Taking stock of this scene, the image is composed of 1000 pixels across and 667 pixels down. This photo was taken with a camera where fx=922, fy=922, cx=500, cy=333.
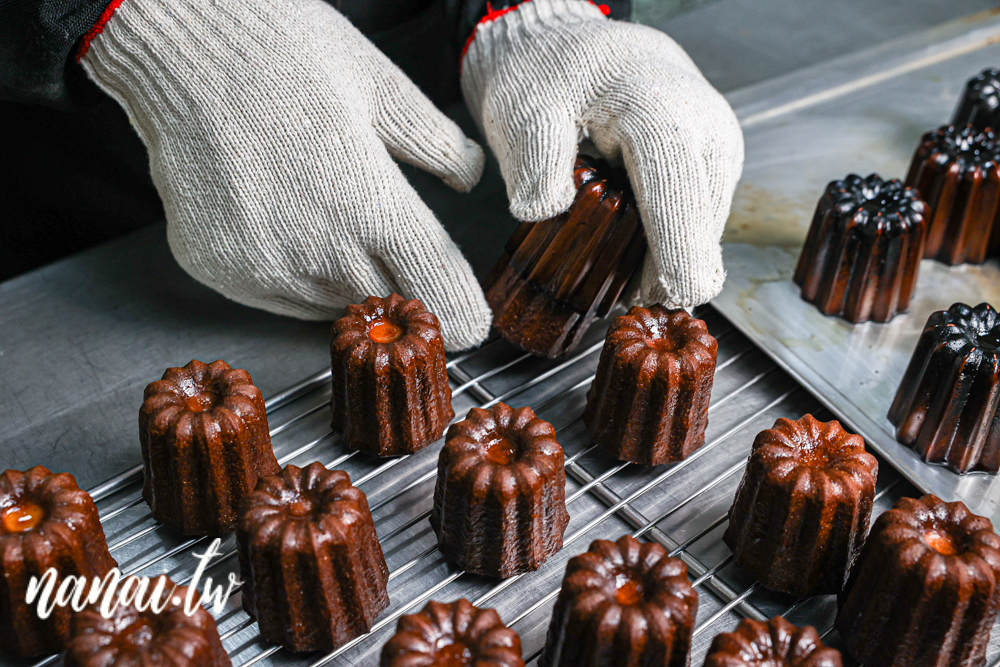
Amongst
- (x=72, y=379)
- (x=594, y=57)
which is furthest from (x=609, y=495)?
(x=72, y=379)

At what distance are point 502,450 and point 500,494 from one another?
0.38 feet

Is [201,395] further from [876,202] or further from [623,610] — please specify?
[876,202]

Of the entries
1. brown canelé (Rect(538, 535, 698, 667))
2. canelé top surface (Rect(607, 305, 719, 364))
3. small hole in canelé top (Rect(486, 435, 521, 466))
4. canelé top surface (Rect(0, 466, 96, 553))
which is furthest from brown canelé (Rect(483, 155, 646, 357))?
canelé top surface (Rect(0, 466, 96, 553))

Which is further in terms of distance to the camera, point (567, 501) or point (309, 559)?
point (567, 501)

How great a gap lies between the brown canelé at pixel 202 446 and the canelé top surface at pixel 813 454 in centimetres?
87

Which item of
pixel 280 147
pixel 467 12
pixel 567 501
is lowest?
pixel 567 501

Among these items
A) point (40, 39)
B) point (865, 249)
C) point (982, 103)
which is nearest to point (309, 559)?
point (40, 39)

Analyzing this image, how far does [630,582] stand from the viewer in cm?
138

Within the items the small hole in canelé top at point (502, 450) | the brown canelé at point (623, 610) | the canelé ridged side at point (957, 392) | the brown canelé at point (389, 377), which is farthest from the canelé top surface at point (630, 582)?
the canelé ridged side at point (957, 392)

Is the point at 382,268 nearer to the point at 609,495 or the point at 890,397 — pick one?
the point at 609,495

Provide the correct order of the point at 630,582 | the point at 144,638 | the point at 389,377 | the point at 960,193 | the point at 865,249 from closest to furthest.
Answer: the point at 144,638
the point at 630,582
the point at 389,377
the point at 865,249
the point at 960,193

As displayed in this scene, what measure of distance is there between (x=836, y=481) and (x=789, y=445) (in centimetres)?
11

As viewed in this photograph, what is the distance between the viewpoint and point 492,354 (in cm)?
202

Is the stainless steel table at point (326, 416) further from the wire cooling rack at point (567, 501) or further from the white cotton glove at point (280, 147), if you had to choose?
the white cotton glove at point (280, 147)
